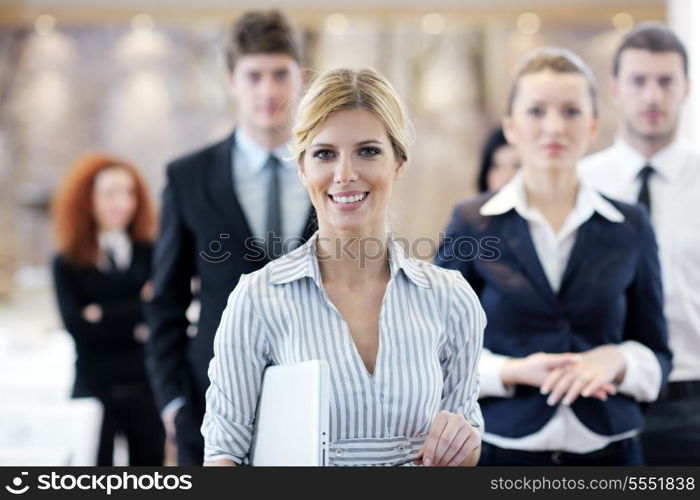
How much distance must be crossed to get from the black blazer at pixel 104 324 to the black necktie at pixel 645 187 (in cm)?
182

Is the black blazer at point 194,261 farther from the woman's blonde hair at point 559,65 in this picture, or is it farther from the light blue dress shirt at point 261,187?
the woman's blonde hair at point 559,65

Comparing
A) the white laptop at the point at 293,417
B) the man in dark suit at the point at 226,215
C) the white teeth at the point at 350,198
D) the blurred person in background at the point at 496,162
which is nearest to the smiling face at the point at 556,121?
the blurred person in background at the point at 496,162

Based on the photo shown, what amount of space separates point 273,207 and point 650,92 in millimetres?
734

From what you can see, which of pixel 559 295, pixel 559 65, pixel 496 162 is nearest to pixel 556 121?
pixel 559 65

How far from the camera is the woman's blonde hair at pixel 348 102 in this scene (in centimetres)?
95

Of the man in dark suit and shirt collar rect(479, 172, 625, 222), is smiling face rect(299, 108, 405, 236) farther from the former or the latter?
shirt collar rect(479, 172, 625, 222)

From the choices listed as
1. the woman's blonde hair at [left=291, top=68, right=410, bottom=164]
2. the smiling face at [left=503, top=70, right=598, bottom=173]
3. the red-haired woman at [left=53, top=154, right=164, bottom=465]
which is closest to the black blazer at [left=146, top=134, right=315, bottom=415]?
the woman's blonde hair at [left=291, top=68, right=410, bottom=164]

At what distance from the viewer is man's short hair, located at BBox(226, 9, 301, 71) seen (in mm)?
1466

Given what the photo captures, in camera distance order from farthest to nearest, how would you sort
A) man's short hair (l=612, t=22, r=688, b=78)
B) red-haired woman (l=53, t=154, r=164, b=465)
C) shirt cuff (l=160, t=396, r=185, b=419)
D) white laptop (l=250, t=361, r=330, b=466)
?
red-haired woman (l=53, t=154, r=164, b=465), man's short hair (l=612, t=22, r=688, b=78), shirt cuff (l=160, t=396, r=185, b=419), white laptop (l=250, t=361, r=330, b=466)

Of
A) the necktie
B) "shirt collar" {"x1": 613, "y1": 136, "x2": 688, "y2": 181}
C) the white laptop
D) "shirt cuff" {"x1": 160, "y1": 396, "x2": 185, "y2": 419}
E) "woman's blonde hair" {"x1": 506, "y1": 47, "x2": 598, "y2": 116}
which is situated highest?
the necktie

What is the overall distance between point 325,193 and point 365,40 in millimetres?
4544

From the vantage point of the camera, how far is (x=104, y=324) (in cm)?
297

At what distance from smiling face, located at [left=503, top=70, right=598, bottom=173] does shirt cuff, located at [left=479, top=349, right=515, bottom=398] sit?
27cm

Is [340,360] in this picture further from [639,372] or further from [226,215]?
[639,372]
